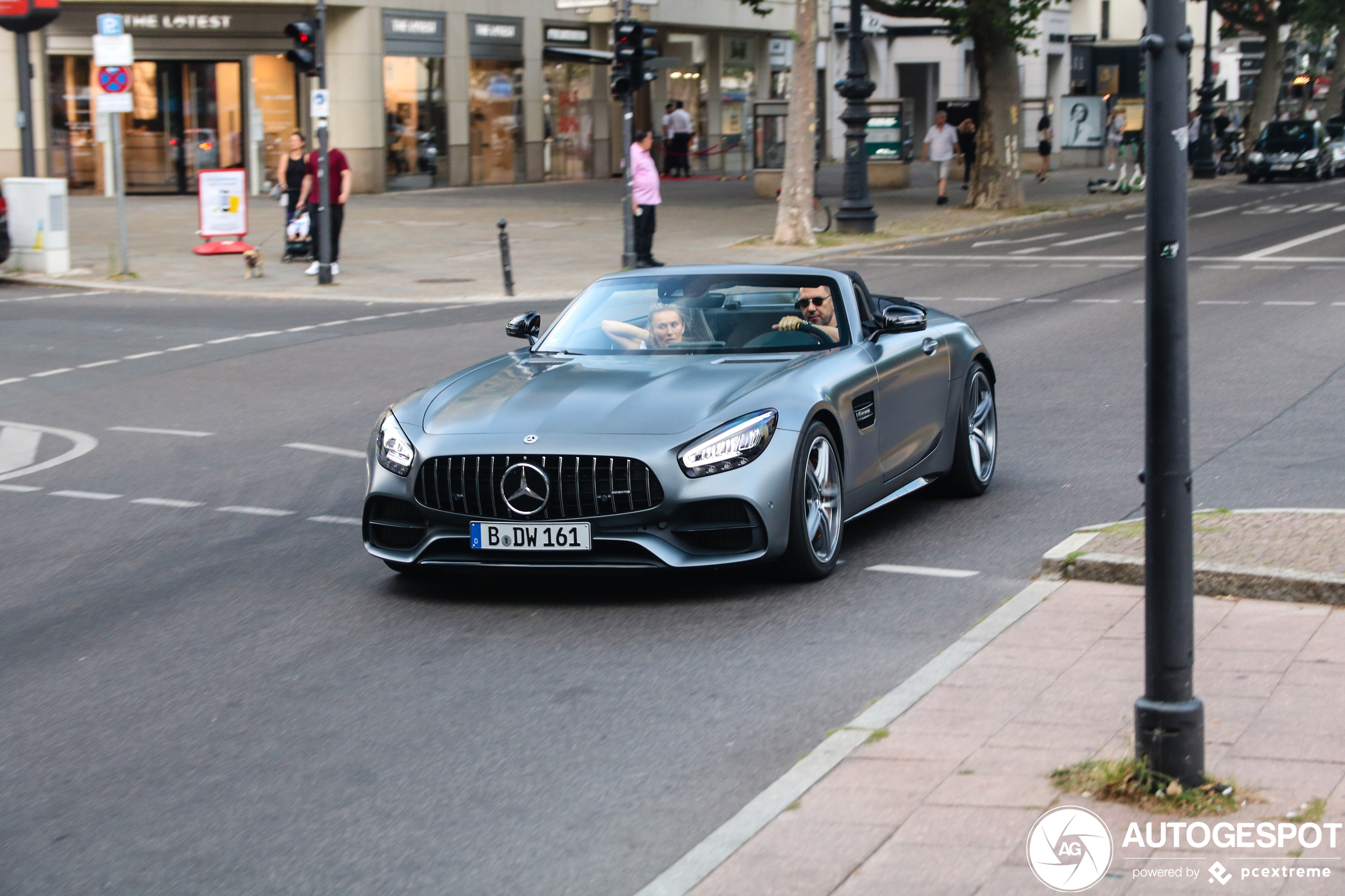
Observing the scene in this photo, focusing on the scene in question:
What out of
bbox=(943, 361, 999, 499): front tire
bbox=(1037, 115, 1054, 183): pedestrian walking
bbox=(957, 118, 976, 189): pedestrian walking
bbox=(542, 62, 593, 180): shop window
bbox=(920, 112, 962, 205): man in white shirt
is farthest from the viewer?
bbox=(1037, 115, 1054, 183): pedestrian walking

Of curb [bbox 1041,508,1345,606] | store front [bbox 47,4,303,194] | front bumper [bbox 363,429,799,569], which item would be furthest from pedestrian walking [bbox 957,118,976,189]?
front bumper [bbox 363,429,799,569]

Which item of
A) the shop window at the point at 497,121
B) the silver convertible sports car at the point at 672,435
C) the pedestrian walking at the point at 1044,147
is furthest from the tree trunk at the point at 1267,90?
the silver convertible sports car at the point at 672,435

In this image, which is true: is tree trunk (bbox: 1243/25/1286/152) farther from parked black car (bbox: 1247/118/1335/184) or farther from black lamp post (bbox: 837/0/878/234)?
black lamp post (bbox: 837/0/878/234)

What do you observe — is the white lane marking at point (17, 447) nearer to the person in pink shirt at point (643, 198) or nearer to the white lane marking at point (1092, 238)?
the person in pink shirt at point (643, 198)

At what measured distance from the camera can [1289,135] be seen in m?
50.2

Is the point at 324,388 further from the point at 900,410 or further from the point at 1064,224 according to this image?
the point at 1064,224

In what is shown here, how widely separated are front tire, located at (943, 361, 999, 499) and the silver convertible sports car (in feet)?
1.44

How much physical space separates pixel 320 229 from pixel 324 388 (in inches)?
371

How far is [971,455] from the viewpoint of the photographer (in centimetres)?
899

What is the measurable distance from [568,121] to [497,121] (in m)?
3.60

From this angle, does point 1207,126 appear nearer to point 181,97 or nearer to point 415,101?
point 415,101

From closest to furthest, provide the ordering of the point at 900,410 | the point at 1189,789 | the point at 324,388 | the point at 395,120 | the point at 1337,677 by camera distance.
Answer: the point at 1189,789
the point at 1337,677
the point at 900,410
the point at 324,388
the point at 395,120

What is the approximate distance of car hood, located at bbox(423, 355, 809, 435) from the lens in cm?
695

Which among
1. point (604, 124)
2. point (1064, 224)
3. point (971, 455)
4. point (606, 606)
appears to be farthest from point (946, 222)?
point (606, 606)
